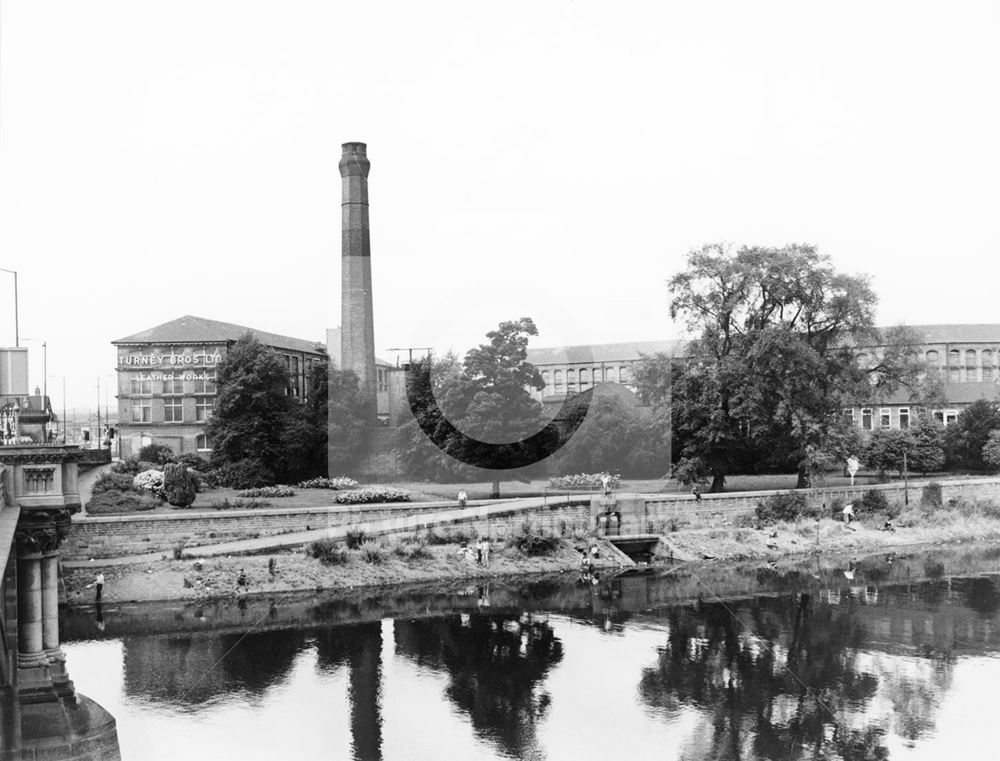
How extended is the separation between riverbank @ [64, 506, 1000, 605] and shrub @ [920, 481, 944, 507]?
0.69 meters

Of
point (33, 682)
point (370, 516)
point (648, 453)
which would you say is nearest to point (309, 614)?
point (370, 516)

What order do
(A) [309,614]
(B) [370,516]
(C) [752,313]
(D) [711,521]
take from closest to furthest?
(A) [309,614], (B) [370,516], (D) [711,521], (C) [752,313]

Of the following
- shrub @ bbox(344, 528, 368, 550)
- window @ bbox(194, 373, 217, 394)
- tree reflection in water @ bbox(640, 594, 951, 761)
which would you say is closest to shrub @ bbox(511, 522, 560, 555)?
shrub @ bbox(344, 528, 368, 550)

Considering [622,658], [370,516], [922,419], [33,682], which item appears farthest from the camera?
[922,419]

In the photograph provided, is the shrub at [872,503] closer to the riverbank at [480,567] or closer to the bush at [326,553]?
the riverbank at [480,567]

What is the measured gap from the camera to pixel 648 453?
58.2 meters

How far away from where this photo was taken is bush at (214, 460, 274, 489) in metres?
51.7

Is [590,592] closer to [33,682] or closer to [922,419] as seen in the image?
[33,682]

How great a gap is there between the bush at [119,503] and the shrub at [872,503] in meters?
29.0

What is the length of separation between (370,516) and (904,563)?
1992cm

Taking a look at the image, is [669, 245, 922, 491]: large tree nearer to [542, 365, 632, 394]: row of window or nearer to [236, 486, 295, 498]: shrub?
[236, 486, 295, 498]: shrub

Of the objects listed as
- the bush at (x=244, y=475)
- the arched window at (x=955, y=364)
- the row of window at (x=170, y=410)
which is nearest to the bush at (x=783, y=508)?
the bush at (x=244, y=475)

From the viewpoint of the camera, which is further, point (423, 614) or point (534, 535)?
point (534, 535)

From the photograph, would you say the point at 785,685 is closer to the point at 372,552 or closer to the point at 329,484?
the point at 372,552
